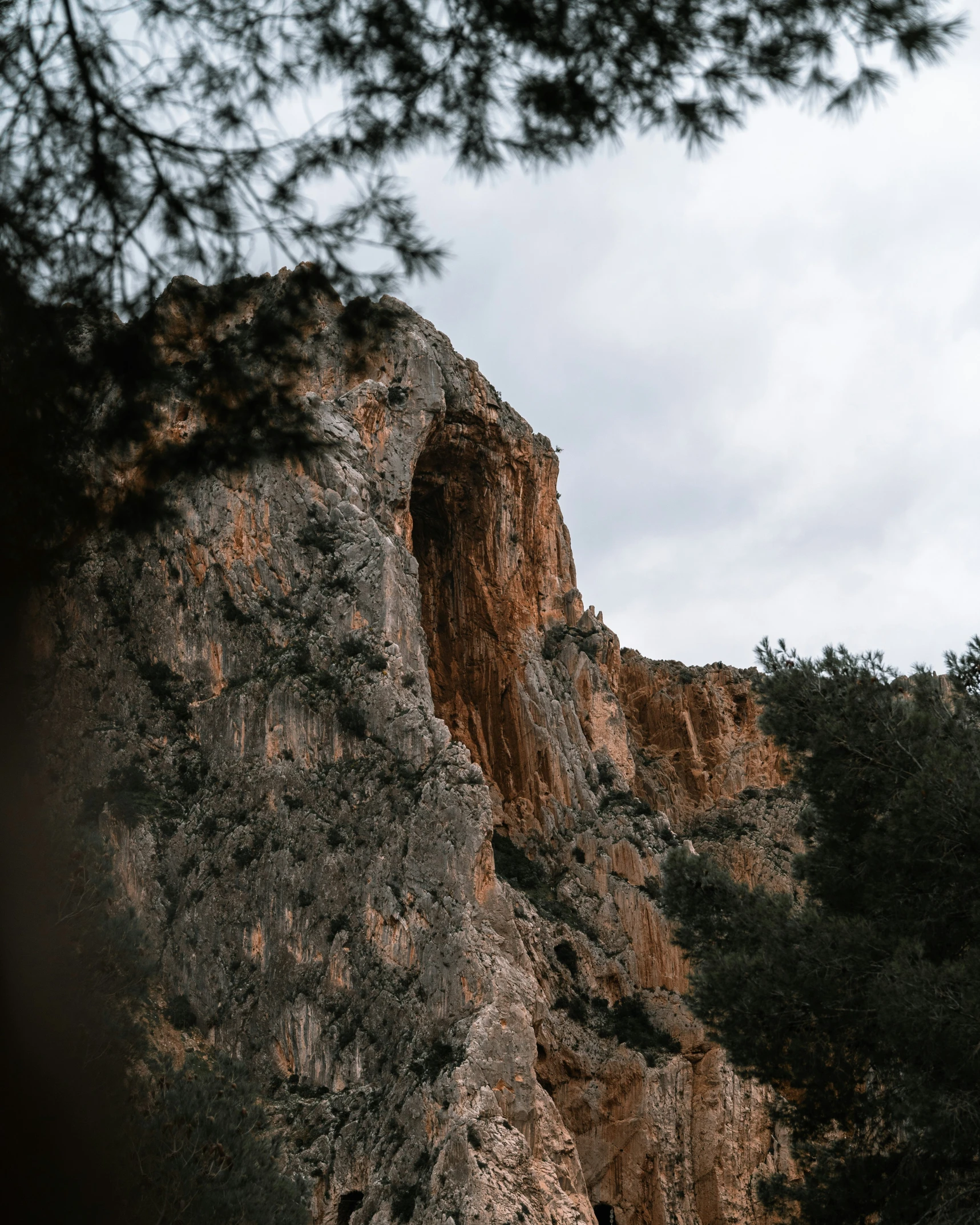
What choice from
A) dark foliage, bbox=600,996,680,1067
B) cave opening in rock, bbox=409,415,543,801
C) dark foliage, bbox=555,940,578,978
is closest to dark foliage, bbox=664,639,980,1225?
dark foliage, bbox=600,996,680,1067

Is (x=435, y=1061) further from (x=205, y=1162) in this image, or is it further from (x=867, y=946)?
(x=867, y=946)

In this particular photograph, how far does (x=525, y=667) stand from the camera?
42.7m

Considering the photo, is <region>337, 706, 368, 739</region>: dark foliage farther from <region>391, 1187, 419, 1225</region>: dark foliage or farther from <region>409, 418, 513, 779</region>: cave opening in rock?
<region>391, 1187, 419, 1225</region>: dark foliage

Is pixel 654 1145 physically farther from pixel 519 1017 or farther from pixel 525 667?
pixel 525 667

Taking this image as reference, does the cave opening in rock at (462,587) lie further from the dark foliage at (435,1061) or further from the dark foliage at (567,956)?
the dark foliage at (435,1061)

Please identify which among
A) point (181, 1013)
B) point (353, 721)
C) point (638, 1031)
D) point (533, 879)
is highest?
point (353, 721)

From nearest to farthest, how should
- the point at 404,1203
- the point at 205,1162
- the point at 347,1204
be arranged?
the point at 205,1162
the point at 404,1203
the point at 347,1204

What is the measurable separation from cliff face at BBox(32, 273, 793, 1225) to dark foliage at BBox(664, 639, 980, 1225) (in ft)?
28.7

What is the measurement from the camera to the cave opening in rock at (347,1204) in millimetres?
25094

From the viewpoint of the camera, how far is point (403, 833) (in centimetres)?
2975

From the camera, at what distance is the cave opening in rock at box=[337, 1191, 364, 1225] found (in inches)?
988

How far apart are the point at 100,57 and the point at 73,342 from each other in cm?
165

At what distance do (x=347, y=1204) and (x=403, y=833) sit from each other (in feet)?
28.2

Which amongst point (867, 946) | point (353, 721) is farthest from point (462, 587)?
point (867, 946)
